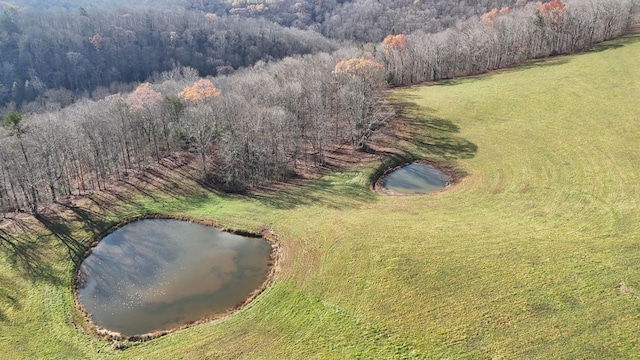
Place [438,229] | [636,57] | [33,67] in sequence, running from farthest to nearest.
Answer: [33,67] → [636,57] → [438,229]

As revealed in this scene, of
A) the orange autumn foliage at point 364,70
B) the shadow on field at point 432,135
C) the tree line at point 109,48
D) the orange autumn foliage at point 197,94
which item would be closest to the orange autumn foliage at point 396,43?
the shadow on field at point 432,135

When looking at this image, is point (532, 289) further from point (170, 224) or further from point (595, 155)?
point (170, 224)

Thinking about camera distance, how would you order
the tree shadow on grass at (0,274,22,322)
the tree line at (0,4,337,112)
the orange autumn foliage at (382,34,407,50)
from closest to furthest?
the tree shadow on grass at (0,274,22,322) < the orange autumn foliage at (382,34,407,50) < the tree line at (0,4,337,112)

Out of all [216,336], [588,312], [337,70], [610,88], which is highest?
[337,70]

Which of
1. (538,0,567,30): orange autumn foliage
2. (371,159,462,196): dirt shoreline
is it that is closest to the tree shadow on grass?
(371,159,462,196): dirt shoreline

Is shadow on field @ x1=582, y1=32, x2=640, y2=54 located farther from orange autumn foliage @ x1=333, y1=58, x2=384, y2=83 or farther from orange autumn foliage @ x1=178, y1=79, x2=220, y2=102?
orange autumn foliage @ x1=178, y1=79, x2=220, y2=102

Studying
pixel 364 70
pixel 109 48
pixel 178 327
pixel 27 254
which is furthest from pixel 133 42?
pixel 178 327

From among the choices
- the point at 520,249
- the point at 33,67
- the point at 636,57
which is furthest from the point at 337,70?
the point at 33,67
